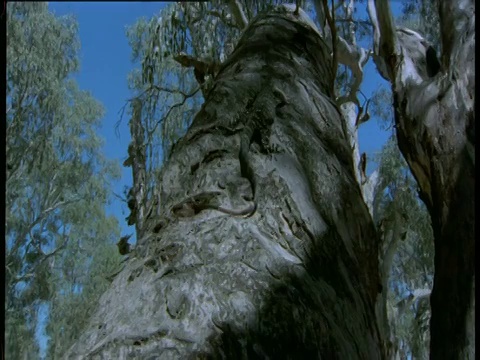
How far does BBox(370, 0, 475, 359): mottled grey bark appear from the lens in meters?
2.91

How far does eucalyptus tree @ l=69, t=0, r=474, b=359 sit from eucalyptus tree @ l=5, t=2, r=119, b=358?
326 inches

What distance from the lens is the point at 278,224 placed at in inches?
75.7

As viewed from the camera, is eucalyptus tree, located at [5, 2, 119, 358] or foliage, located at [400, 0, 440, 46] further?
eucalyptus tree, located at [5, 2, 119, 358]

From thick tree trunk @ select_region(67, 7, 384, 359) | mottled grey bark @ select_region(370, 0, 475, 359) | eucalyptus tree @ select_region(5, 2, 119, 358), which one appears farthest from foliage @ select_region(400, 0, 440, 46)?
eucalyptus tree @ select_region(5, 2, 119, 358)

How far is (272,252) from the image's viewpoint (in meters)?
1.79

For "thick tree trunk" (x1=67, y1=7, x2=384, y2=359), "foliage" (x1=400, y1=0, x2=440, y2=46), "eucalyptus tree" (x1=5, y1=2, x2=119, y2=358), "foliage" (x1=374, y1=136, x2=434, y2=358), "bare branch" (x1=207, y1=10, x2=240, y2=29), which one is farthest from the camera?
"eucalyptus tree" (x1=5, y1=2, x2=119, y2=358)

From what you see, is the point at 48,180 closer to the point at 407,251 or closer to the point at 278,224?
the point at 407,251

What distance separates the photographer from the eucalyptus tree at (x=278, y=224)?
5.10 ft

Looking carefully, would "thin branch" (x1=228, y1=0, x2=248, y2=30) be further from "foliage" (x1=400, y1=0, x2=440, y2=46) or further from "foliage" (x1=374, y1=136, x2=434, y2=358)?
"foliage" (x1=374, y1=136, x2=434, y2=358)

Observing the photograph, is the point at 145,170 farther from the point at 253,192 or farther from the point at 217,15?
the point at 253,192

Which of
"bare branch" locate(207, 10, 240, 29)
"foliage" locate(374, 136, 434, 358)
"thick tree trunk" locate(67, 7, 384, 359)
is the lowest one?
"thick tree trunk" locate(67, 7, 384, 359)

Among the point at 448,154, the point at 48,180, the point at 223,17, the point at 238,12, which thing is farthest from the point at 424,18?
the point at 48,180

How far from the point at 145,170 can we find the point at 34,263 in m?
7.00

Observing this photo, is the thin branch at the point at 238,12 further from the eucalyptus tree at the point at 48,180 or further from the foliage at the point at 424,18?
the eucalyptus tree at the point at 48,180
